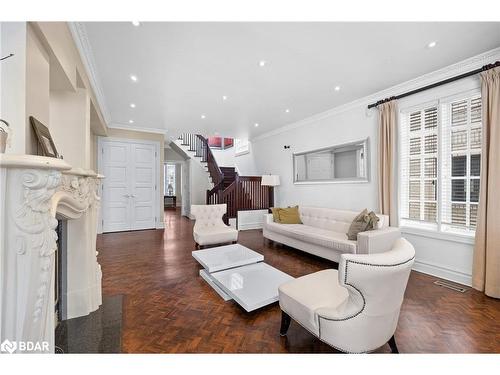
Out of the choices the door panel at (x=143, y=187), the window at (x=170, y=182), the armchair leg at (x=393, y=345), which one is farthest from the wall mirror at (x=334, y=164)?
the window at (x=170, y=182)

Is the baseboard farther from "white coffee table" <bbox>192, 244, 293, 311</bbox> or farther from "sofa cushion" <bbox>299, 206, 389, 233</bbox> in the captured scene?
"white coffee table" <bbox>192, 244, 293, 311</bbox>

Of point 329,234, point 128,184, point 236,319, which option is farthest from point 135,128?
point 236,319

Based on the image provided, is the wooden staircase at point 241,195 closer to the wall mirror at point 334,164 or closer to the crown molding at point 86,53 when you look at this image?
the wall mirror at point 334,164

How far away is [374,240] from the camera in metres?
2.96

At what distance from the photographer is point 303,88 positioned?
3758mm

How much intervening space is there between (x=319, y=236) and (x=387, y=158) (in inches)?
67.5

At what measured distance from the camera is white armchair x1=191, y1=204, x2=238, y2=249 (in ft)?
13.5

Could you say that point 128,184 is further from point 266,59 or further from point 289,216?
point 266,59

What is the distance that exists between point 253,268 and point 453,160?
317cm

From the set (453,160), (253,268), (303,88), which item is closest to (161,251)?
(253,268)

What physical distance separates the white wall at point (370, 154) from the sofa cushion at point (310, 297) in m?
2.24

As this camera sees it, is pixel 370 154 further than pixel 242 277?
Yes
